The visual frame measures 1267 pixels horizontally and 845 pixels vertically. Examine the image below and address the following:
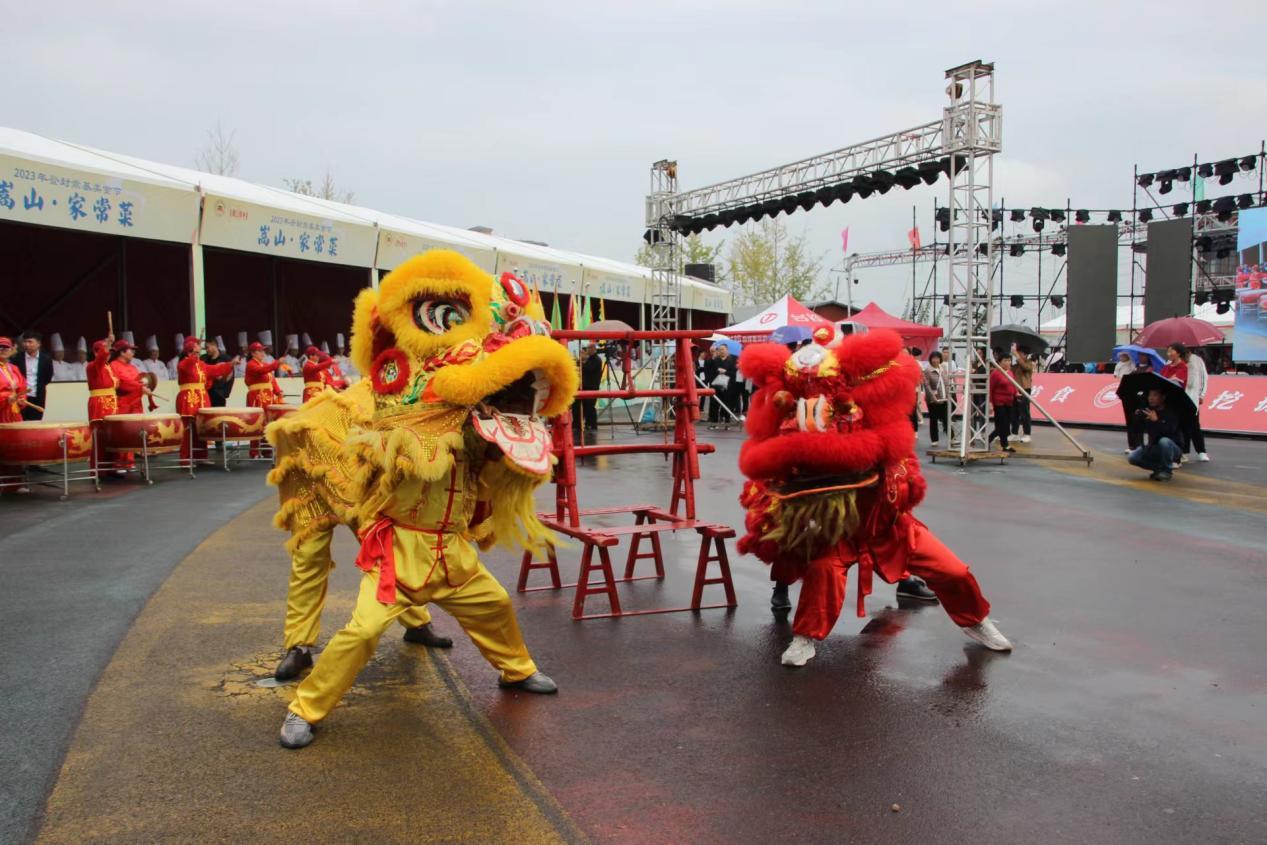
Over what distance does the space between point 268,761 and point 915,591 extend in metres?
3.97

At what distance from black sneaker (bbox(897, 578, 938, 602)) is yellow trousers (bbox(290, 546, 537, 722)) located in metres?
2.79

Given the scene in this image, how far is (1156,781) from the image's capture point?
337cm

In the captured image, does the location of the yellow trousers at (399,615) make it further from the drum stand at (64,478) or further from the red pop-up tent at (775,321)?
the red pop-up tent at (775,321)

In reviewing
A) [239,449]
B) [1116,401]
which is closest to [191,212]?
[239,449]

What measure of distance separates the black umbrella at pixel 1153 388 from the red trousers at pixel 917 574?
858cm

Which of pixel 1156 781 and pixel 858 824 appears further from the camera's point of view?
pixel 1156 781

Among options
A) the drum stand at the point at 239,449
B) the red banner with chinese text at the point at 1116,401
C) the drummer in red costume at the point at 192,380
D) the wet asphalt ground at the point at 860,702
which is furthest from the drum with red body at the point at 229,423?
the red banner with chinese text at the point at 1116,401

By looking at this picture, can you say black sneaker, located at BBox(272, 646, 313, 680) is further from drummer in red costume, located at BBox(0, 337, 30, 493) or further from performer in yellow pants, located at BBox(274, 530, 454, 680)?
drummer in red costume, located at BBox(0, 337, 30, 493)

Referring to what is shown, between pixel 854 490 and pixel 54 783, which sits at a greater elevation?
pixel 854 490

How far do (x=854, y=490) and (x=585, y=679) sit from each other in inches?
61.3

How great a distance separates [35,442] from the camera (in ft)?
32.2

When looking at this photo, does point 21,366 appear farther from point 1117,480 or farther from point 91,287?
point 1117,480

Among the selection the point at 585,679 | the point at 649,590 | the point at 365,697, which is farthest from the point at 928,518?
the point at 365,697

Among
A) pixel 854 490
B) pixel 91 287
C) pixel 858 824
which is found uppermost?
pixel 91 287
